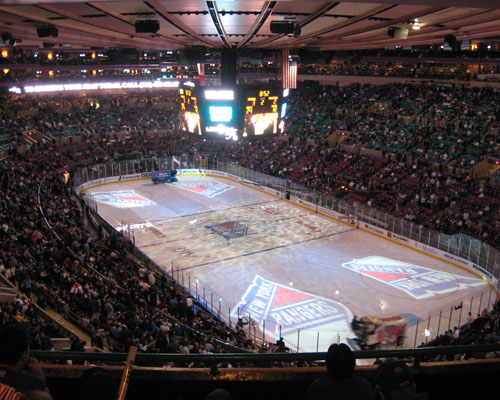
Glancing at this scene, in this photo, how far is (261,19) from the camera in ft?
32.5

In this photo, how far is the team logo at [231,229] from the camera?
26.4 metres

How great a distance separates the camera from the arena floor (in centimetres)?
1705

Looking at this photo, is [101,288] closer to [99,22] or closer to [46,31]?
[46,31]

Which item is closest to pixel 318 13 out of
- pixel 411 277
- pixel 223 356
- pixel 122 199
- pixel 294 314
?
pixel 223 356

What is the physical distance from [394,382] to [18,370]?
2003 millimetres

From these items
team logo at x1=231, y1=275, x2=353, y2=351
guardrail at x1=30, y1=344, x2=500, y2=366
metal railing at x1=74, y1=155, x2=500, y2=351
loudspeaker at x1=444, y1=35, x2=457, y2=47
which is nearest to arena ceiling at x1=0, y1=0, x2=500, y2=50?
loudspeaker at x1=444, y1=35, x2=457, y2=47

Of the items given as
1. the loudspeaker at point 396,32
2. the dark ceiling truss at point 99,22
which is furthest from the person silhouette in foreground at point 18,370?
the loudspeaker at point 396,32

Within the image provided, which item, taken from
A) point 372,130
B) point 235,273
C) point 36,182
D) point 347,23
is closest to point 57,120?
point 36,182

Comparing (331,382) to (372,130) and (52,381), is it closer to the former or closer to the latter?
(52,381)

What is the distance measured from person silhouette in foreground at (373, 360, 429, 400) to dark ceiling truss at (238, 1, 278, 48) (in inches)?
259

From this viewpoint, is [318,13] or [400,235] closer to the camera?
[318,13]

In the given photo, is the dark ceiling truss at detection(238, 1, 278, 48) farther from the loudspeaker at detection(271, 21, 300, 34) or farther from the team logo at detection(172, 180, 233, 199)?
the team logo at detection(172, 180, 233, 199)

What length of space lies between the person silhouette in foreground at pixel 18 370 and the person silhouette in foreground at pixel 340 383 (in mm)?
1409

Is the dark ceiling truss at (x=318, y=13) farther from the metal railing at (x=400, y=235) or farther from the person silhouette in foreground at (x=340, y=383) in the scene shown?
the metal railing at (x=400, y=235)
